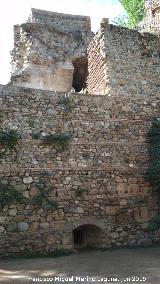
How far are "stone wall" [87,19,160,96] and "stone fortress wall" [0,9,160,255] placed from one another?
3 cm

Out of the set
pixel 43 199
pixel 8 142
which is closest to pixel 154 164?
pixel 43 199

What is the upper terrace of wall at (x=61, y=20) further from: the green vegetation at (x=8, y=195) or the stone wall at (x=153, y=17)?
the green vegetation at (x=8, y=195)

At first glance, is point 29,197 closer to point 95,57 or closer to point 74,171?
point 74,171

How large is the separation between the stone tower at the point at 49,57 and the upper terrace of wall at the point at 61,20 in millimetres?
634

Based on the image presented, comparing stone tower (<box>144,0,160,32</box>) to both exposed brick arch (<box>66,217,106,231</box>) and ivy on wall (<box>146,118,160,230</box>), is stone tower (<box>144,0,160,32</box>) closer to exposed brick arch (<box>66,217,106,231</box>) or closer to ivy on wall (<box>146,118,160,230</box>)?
ivy on wall (<box>146,118,160,230</box>)

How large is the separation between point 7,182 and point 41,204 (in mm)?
1000

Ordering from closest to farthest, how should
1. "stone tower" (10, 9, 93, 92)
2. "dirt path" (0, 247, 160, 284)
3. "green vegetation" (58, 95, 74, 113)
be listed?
"dirt path" (0, 247, 160, 284) < "green vegetation" (58, 95, 74, 113) < "stone tower" (10, 9, 93, 92)

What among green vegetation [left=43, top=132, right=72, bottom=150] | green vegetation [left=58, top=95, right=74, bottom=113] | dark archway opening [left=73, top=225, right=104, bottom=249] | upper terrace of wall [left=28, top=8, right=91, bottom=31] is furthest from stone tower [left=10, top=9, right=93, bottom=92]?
dark archway opening [left=73, top=225, right=104, bottom=249]

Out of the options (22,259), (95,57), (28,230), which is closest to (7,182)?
(28,230)

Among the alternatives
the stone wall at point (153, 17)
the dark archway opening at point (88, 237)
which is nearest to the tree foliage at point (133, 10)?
the stone wall at point (153, 17)

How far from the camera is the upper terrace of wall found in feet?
64.2

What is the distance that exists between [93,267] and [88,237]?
2446 mm

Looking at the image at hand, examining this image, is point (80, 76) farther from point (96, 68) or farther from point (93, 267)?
point (93, 267)

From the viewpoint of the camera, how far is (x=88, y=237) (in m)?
10.2
